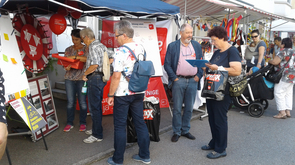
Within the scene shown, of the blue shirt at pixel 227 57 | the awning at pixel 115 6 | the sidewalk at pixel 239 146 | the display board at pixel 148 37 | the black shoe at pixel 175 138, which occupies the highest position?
the awning at pixel 115 6

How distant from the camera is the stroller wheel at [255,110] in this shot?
214 inches

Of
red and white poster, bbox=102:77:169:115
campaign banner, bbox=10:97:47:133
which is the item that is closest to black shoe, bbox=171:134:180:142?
red and white poster, bbox=102:77:169:115

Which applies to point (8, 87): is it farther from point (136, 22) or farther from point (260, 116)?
point (260, 116)

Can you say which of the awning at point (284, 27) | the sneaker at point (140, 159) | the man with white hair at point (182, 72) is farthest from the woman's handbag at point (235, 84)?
the awning at point (284, 27)

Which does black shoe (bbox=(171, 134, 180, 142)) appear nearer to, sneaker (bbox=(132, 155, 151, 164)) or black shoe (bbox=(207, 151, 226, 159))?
black shoe (bbox=(207, 151, 226, 159))

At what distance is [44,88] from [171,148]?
91.6 inches

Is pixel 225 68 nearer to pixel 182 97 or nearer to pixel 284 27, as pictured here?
pixel 182 97

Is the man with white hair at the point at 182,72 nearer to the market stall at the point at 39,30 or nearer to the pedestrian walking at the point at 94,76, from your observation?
the market stall at the point at 39,30

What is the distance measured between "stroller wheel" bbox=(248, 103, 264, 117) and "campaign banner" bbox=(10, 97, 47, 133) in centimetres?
443

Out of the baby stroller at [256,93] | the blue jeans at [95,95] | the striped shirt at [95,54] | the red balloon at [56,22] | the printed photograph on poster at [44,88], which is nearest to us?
the striped shirt at [95,54]

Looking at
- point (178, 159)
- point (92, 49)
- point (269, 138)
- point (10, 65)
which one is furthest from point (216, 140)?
point (10, 65)

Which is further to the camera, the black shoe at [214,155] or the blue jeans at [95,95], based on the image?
the blue jeans at [95,95]

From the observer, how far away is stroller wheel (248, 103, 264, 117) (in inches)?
214

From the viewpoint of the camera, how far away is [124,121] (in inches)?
115
